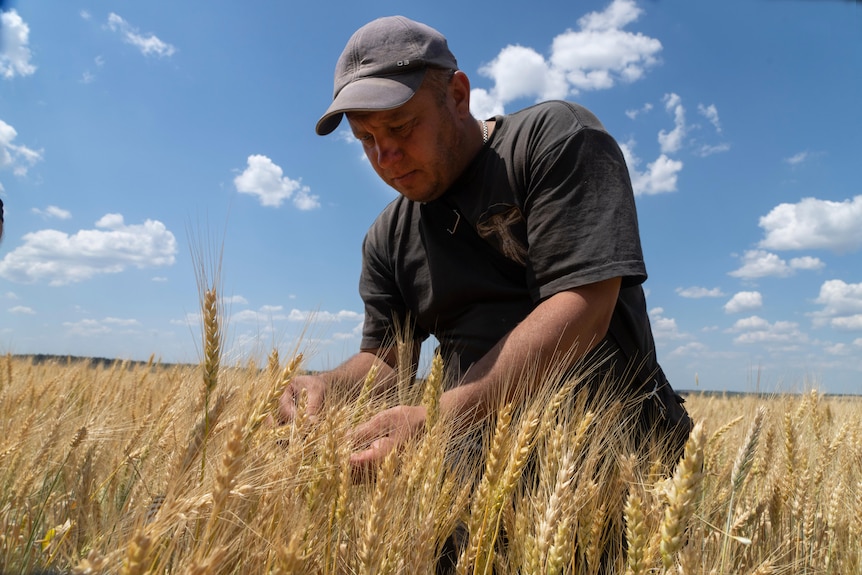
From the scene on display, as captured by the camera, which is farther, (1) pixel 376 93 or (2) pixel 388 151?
(2) pixel 388 151

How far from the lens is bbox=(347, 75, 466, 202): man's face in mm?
1972

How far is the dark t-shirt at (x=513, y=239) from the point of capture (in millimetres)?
1711

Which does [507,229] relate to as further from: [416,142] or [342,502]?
[342,502]

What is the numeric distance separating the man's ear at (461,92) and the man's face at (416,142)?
0.03 meters

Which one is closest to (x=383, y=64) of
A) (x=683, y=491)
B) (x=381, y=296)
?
(x=381, y=296)

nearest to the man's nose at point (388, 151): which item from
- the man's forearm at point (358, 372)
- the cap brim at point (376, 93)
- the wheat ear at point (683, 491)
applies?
the cap brim at point (376, 93)

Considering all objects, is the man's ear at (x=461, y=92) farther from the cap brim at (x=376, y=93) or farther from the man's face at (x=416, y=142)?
the cap brim at (x=376, y=93)

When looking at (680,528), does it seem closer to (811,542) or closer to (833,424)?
(811,542)

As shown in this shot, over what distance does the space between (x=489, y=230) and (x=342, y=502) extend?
1.20 metres

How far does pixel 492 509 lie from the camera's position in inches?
38.8

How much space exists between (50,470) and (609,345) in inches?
62.9

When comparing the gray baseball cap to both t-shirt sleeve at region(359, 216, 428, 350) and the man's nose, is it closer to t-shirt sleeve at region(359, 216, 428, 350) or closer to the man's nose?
the man's nose

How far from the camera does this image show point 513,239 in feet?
6.48

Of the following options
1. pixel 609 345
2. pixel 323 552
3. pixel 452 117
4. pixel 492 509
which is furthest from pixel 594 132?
pixel 323 552
